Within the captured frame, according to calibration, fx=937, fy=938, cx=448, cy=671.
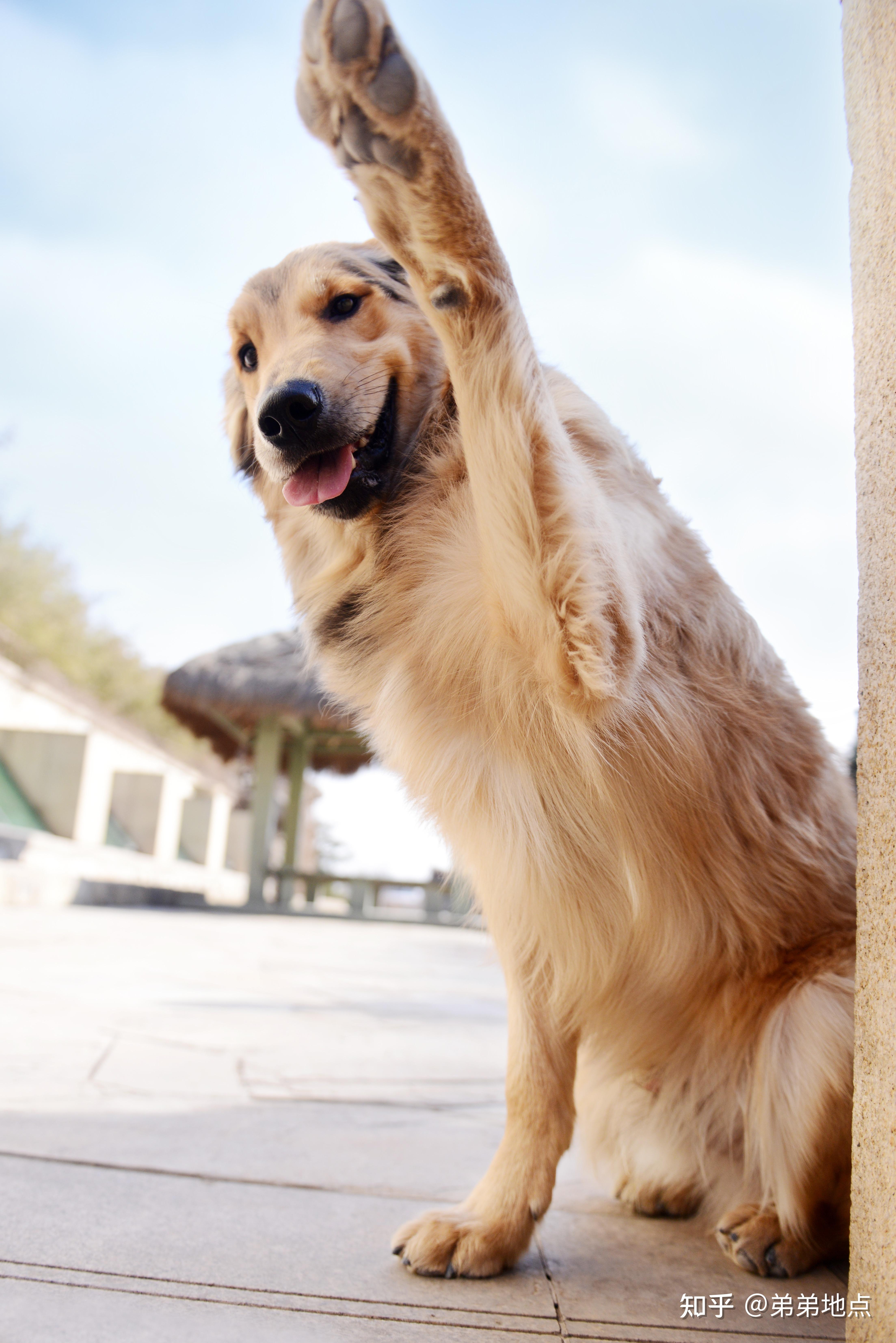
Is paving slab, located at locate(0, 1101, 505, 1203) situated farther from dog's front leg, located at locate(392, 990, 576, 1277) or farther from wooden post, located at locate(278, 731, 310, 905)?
wooden post, located at locate(278, 731, 310, 905)

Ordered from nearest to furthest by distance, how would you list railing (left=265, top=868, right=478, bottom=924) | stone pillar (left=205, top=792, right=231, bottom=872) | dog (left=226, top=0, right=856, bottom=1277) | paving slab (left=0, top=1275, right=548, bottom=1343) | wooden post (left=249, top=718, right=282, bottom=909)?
paving slab (left=0, top=1275, right=548, bottom=1343) < dog (left=226, top=0, right=856, bottom=1277) < wooden post (left=249, top=718, right=282, bottom=909) < railing (left=265, top=868, right=478, bottom=924) < stone pillar (left=205, top=792, right=231, bottom=872)

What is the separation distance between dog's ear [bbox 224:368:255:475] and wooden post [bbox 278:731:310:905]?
44.8 feet

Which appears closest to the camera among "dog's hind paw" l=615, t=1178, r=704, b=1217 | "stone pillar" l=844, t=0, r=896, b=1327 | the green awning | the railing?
"stone pillar" l=844, t=0, r=896, b=1327

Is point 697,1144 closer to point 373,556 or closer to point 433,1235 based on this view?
point 433,1235

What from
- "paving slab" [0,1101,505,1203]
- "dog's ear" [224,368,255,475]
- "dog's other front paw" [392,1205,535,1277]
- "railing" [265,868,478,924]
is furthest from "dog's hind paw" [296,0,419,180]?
"railing" [265,868,478,924]

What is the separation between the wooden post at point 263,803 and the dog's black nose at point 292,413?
1285 centimetres

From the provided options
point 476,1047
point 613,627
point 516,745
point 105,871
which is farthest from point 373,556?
point 105,871

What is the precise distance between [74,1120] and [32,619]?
32.3m

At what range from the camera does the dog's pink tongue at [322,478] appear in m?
1.78

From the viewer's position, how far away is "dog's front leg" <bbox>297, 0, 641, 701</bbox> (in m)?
1.05

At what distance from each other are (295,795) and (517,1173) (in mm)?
14738

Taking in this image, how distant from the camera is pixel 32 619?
31453 millimetres

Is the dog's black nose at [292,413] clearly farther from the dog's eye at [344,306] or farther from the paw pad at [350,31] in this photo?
the paw pad at [350,31]

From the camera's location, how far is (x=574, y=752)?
155 cm
